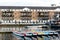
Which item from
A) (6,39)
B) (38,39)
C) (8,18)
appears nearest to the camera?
(38,39)

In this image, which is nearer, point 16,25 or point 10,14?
point 16,25

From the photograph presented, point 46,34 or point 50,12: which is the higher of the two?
point 46,34

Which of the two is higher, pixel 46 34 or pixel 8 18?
pixel 46 34

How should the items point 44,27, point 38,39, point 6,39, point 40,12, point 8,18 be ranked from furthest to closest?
point 40,12
point 8,18
point 44,27
point 6,39
point 38,39

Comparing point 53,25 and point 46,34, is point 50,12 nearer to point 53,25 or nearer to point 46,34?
point 53,25

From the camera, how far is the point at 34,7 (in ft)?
65.2

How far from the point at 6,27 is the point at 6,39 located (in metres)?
1.44

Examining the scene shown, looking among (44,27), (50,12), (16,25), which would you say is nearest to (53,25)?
(44,27)

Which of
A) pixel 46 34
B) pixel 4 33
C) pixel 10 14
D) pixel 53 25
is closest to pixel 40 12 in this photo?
pixel 10 14

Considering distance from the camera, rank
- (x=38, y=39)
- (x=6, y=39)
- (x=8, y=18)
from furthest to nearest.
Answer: (x=8, y=18)
(x=6, y=39)
(x=38, y=39)

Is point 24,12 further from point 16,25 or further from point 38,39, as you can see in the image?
point 38,39

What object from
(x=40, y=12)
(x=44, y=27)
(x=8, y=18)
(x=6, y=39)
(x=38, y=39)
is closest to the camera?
(x=38, y=39)

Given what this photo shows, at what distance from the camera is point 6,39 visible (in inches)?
561

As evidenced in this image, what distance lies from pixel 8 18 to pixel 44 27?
148 inches
